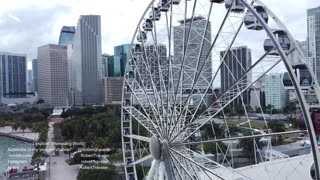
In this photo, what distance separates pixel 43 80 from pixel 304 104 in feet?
339

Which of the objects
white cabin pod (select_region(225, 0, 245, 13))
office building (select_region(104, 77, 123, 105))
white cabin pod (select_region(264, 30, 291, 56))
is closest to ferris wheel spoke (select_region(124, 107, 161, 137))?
white cabin pod (select_region(225, 0, 245, 13))

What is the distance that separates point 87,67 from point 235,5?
9053cm

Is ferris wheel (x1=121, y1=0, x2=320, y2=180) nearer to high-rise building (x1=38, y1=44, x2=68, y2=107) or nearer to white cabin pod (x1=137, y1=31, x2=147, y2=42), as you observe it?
white cabin pod (x1=137, y1=31, x2=147, y2=42)

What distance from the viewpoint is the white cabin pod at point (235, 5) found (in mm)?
8711

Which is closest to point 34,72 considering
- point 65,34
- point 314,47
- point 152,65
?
point 65,34

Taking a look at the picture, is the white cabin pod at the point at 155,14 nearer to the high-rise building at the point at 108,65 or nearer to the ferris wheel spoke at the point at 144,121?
the ferris wheel spoke at the point at 144,121

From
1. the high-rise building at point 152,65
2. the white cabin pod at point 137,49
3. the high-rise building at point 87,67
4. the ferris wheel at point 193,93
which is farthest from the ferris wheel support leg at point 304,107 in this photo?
the high-rise building at point 87,67

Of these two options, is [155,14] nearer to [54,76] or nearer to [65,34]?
[54,76]

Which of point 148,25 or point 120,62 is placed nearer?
point 148,25

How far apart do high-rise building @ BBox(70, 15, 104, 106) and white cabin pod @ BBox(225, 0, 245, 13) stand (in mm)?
89064

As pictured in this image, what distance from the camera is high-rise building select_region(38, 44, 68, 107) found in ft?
331

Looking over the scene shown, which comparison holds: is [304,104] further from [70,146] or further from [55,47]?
[55,47]

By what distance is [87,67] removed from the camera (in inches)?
3829

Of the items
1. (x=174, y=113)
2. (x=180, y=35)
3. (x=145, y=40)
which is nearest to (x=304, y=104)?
(x=174, y=113)
